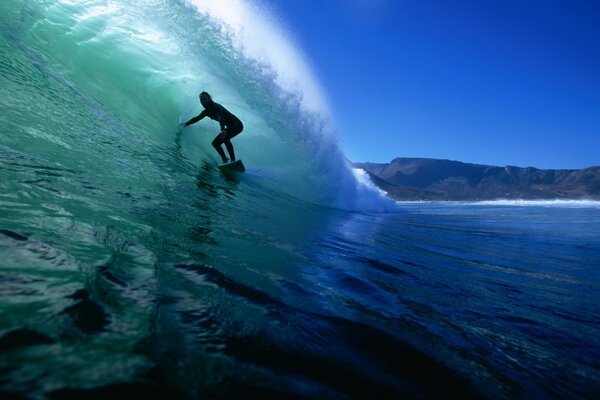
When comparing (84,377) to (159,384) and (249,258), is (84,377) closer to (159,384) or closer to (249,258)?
(159,384)

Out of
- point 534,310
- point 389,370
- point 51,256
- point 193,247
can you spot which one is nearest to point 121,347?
point 51,256

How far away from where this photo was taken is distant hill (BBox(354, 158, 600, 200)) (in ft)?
425

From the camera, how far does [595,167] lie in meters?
148

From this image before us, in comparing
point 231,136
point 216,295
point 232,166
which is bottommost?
point 216,295

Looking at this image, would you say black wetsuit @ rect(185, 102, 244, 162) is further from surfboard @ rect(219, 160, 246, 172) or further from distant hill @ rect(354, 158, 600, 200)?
distant hill @ rect(354, 158, 600, 200)

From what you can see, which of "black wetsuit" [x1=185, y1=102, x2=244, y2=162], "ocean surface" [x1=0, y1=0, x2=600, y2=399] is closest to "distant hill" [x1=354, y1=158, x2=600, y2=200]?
"black wetsuit" [x1=185, y1=102, x2=244, y2=162]

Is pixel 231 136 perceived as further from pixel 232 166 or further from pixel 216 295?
pixel 216 295

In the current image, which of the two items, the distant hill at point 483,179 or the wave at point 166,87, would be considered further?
the distant hill at point 483,179

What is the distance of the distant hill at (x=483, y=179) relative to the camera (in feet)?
425

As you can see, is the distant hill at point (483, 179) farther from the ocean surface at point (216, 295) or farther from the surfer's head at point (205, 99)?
the ocean surface at point (216, 295)

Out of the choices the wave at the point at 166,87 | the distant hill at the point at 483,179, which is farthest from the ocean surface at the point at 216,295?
the distant hill at the point at 483,179

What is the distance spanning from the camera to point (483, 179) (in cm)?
15950

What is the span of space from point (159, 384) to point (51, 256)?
85 centimetres

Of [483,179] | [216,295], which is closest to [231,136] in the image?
[216,295]
